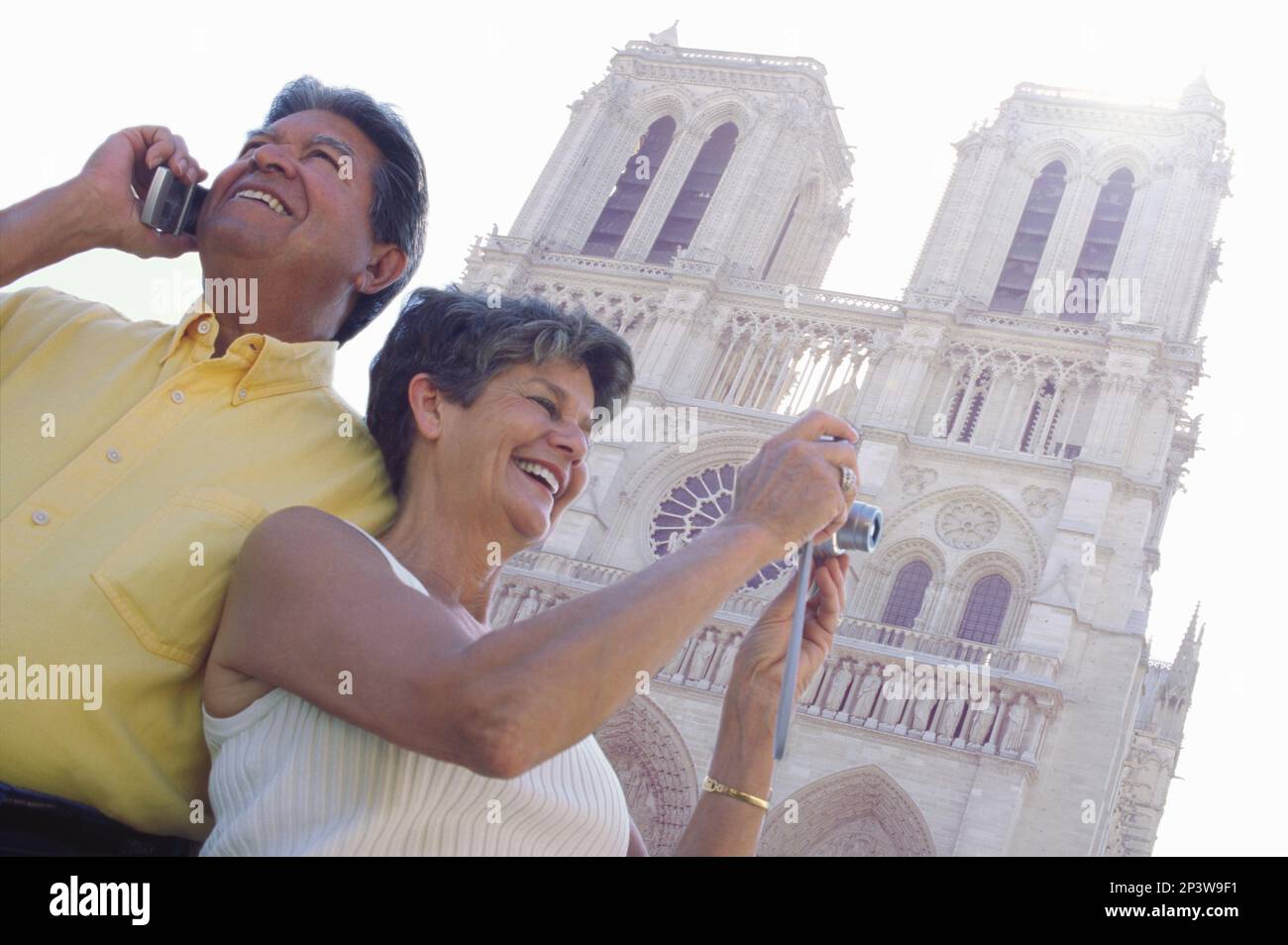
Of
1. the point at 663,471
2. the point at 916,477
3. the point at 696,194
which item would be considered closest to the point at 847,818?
the point at 916,477

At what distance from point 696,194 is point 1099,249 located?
8133 mm

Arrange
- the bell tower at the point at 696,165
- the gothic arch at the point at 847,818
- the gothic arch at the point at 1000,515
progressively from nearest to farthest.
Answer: the gothic arch at the point at 847,818
the gothic arch at the point at 1000,515
the bell tower at the point at 696,165

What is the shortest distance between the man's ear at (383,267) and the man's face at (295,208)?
1.7 inches

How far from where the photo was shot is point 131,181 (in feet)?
7.05

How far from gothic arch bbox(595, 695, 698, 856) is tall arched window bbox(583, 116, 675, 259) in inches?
408

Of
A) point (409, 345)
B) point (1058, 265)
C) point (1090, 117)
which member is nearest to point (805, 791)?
point (1058, 265)

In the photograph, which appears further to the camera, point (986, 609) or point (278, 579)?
point (986, 609)

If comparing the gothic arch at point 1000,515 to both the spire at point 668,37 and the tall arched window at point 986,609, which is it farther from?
the spire at point 668,37

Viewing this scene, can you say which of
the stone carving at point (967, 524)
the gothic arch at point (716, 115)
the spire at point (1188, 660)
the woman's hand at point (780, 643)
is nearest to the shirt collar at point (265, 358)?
the woman's hand at point (780, 643)

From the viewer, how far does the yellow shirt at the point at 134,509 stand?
1798 mm

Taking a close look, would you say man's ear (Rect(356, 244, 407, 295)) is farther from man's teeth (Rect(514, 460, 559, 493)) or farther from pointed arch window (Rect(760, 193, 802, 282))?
pointed arch window (Rect(760, 193, 802, 282))

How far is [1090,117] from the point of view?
2475cm

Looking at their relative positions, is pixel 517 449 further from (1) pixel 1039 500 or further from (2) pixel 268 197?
(1) pixel 1039 500
